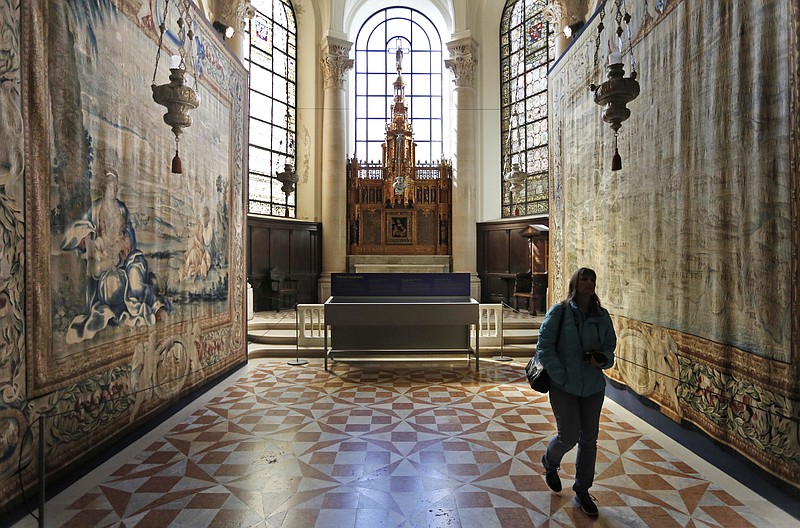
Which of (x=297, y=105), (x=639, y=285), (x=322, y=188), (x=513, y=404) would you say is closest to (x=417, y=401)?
(x=513, y=404)

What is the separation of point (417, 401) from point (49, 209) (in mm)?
4169

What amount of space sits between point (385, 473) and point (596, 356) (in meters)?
1.94

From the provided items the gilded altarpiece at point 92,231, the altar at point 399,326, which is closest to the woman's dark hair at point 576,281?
the gilded altarpiece at point 92,231

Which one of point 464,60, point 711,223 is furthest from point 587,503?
point 464,60

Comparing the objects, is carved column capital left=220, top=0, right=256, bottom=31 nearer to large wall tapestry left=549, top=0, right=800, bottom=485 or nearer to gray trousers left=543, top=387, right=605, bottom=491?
large wall tapestry left=549, top=0, right=800, bottom=485

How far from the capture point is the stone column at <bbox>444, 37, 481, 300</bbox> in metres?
13.6

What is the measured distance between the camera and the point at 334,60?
1363 centimetres

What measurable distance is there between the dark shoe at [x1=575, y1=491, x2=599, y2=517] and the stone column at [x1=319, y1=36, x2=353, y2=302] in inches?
430

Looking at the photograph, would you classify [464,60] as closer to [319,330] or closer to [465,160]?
[465,160]

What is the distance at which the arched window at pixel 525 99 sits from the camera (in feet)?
42.2

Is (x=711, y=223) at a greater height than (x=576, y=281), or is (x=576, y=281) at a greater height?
(x=711, y=223)

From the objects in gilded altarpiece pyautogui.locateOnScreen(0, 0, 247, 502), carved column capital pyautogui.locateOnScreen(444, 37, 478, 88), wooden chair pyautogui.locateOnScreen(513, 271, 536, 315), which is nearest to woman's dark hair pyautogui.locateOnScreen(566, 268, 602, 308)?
gilded altarpiece pyautogui.locateOnScreen(0, 0, 247, 502)

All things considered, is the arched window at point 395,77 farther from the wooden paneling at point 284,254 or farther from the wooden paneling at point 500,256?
the wooden paneling at point 284,254

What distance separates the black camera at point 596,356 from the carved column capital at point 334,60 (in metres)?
12.7
